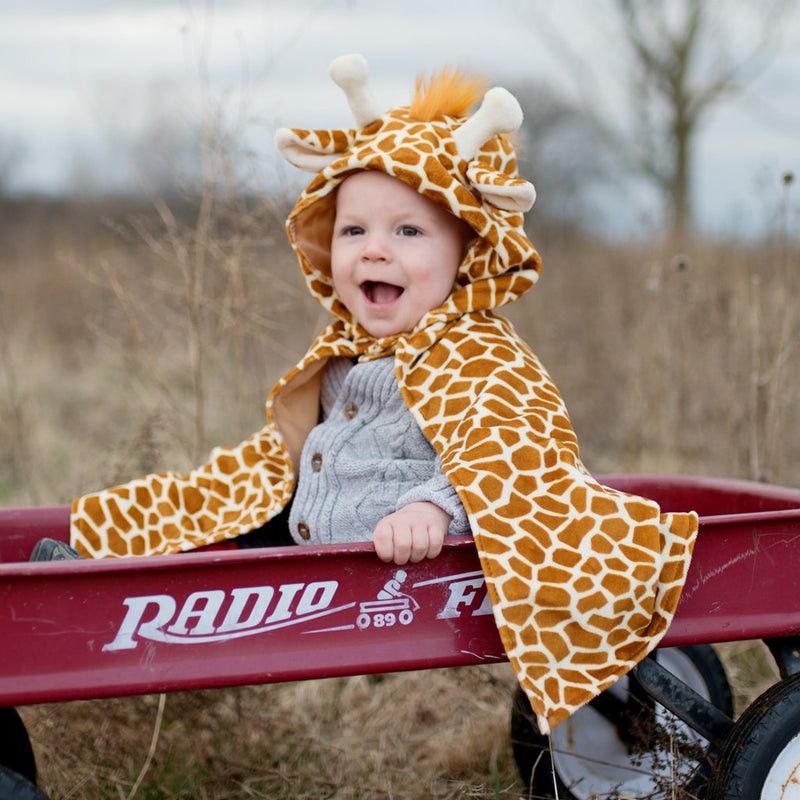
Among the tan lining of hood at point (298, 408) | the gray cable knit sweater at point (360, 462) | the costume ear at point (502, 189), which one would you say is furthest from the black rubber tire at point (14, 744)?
the costume ear at point (502, 189)

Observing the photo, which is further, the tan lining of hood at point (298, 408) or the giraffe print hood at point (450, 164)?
the tan lining of hood at point (298, 408)

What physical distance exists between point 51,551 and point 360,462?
0.72 metres

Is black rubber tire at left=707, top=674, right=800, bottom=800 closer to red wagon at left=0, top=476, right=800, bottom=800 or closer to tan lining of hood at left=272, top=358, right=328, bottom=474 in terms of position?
red wagon at left=0, top=476, right=800, bottom=800

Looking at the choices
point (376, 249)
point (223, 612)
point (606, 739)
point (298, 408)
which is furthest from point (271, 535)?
point (606, 739)

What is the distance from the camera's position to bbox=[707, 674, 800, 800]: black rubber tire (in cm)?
209

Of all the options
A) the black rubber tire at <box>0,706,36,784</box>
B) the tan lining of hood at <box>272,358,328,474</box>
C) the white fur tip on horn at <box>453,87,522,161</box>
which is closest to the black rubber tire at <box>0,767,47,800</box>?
the black rubber tire at <box>0,706,36,784</box>

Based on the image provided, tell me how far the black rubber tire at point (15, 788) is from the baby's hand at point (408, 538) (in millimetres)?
717

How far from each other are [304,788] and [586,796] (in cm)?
73

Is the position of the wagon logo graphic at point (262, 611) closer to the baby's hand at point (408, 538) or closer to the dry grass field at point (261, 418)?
the baby's hand at point (408, 538)

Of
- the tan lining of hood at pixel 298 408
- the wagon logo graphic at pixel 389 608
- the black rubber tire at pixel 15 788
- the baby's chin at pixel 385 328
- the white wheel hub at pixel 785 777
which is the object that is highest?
the baby's chin at pixel 385 328

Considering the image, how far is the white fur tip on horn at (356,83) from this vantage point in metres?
2.59

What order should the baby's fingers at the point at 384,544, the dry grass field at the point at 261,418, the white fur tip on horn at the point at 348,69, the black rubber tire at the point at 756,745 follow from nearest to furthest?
the baby's fingers at the point at 384,544
the black rubber tire at the point at 756,745
the white fur tip on horn at the point at 348,69
the dry grass field at the point at 261,418

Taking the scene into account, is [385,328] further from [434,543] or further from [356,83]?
[434,543]

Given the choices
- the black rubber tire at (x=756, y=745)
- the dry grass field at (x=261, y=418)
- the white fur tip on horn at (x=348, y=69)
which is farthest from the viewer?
the dry grass field at (x=261, y=418)
